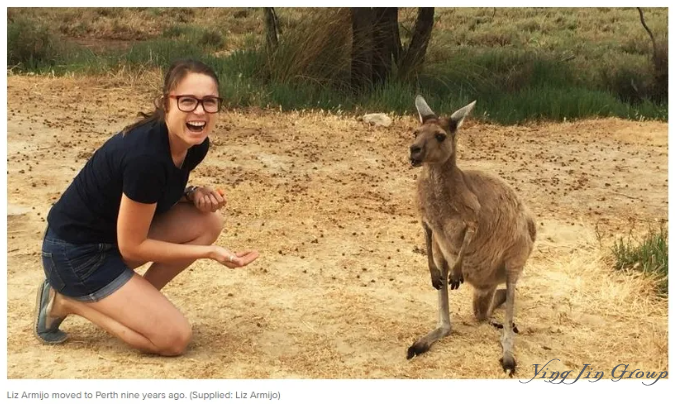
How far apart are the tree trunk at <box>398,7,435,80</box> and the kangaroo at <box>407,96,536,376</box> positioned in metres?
6.41

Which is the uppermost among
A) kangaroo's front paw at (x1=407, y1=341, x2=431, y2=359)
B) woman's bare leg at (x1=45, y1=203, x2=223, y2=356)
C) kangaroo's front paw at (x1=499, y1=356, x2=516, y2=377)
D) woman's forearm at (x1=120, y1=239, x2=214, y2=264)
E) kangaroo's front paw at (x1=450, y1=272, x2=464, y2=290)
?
woman's forearm at (x1=120, y1=239, x2=214, y2=264)

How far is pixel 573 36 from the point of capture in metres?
19.9

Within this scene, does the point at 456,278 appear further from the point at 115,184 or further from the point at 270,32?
the point at 270,32

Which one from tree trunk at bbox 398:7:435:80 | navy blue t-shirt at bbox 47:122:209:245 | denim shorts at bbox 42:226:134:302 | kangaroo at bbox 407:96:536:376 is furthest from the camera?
tree trunk at bbox 398:7:435:80

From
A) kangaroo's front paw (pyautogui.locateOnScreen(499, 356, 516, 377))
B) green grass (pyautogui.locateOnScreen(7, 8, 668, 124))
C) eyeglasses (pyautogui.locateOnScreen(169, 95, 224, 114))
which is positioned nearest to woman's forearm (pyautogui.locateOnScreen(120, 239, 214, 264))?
eyeglasses (pyautogui.locateOnScreen(169, 95, 224, 114))

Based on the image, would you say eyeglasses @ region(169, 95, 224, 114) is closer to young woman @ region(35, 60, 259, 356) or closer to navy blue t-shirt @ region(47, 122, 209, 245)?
young woman @ region(35, 60, 259, 356)

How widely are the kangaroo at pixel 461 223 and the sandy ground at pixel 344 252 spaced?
0.27m

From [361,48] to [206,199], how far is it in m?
6.25

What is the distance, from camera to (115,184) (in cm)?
304

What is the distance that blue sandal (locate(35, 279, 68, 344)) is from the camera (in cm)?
329

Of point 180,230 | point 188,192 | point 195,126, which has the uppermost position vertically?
point 195,126

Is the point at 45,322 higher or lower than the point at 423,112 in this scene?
lower

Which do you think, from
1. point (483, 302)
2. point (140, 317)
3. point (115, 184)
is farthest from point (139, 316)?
point (483, 302)
